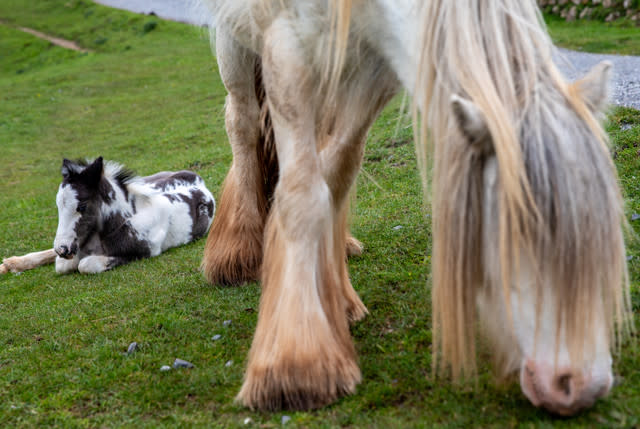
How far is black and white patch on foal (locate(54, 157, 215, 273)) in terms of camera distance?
5516 mm

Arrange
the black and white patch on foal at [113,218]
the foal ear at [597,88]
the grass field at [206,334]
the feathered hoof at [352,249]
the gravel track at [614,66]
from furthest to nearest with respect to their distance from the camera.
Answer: the black and white patch on foal at [113,218] < the feathered hoof at [352,249] < the gravel track at [614,66] < the grass field at [206,334] < the foal ear at [597,88]

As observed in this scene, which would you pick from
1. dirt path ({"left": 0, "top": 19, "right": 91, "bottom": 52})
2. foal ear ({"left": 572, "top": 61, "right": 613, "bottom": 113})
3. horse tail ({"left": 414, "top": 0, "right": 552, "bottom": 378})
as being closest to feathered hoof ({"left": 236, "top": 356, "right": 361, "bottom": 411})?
horse tail ({"left": 414, "top": 0, "right": 552, "bottom": 378})

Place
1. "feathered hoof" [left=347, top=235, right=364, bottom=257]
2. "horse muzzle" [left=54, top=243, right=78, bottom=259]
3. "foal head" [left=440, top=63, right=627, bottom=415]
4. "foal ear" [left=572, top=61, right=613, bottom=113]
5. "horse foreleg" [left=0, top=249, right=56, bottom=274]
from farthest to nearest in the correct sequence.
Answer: "horse foreleg" [left=0, top=249, right=56, bottom=274], "horse muzzle" [left=54, top=243, right=78, bottom=259], "feathered hoof" [left=347, top=235, right=364, bottom=257], "foal ear" [left=572, top=61, right=613, bottom=113], "foal head" [left=440, top=63, right=627, bottom=415]

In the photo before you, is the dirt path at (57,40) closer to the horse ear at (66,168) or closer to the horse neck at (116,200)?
the horse neck at (116,200)

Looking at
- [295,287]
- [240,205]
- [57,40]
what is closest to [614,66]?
[240,205]

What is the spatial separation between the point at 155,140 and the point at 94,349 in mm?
9278

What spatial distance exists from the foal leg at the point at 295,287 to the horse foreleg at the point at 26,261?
4.01 meters

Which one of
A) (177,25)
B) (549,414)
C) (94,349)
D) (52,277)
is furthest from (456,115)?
(177,25)

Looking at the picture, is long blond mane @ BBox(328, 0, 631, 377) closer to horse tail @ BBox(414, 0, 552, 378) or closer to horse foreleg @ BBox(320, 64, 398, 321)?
horse tail @ BBox(414, 0, 552, 378)

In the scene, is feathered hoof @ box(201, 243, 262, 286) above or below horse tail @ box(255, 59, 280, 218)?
below

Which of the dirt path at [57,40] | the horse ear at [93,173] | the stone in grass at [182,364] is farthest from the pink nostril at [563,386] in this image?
the dirt path at [57,40]

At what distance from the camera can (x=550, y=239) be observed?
2.03m

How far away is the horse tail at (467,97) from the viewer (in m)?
2.07

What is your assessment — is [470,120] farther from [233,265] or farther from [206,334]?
[233,265]
